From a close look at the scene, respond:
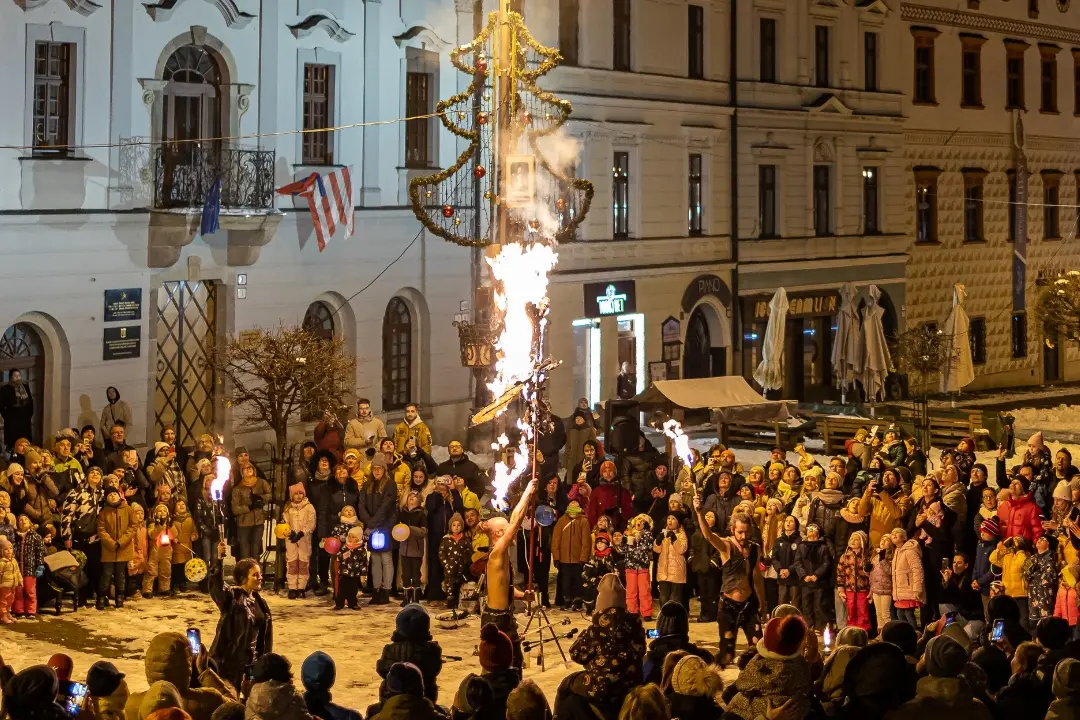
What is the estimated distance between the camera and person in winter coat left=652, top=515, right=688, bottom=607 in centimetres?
1844

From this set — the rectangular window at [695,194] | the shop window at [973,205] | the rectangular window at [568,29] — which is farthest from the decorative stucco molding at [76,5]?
the shop window at [973,205]

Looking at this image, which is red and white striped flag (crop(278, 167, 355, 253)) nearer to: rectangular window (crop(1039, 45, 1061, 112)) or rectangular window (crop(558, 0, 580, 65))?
rectangular window (crop(558, 0, 580, 65))

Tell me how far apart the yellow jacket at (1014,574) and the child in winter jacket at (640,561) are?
11.9ft

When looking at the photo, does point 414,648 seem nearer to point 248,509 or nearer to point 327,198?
point 248,509

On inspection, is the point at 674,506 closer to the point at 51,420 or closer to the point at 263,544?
the point at 263,544

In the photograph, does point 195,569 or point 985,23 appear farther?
point 985,23

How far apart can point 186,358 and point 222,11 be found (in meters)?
5.26

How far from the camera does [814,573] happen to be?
697 inches

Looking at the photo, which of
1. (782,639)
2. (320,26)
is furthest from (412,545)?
(320,26)

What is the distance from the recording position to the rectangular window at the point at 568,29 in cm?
3325

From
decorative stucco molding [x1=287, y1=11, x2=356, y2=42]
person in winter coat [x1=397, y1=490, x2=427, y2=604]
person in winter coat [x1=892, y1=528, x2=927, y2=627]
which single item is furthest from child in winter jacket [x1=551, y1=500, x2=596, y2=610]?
decorative stucco molding [x1=287, y1=11, x2=356, y2=42]

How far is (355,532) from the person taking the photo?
19.1m

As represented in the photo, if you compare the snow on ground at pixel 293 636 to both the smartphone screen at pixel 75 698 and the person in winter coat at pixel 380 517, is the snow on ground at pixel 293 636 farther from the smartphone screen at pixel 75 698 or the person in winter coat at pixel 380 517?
the smartphone screen at pixel 75 698

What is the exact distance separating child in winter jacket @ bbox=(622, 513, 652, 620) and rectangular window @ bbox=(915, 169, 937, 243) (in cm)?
2581
